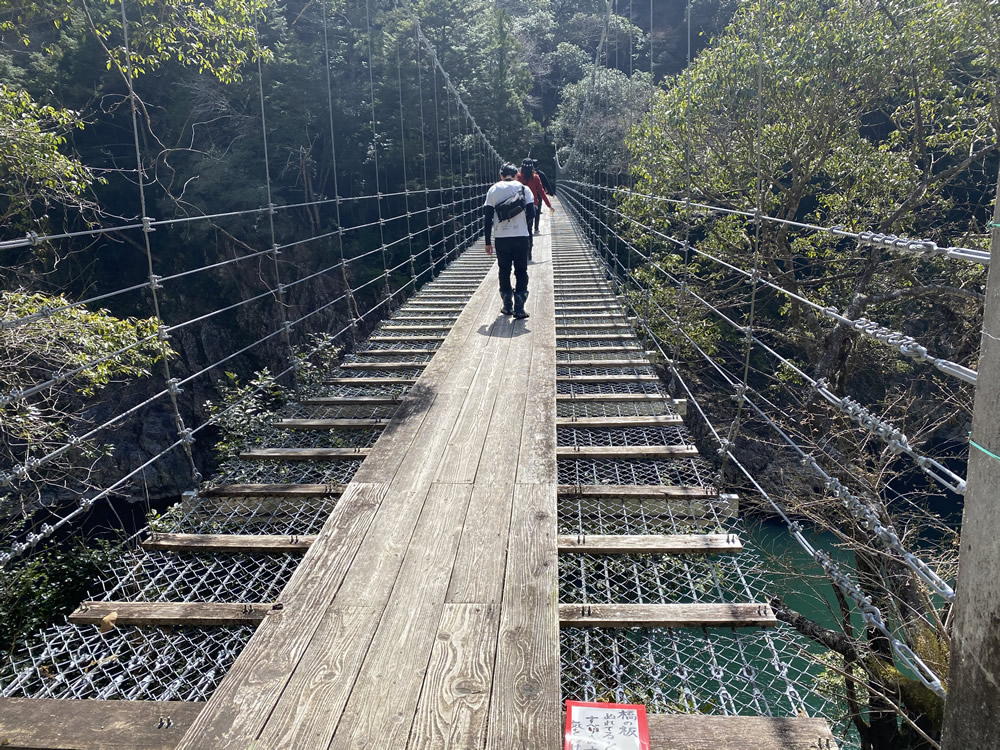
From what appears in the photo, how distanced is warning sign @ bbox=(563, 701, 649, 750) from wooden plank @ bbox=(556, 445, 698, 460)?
1336 mm

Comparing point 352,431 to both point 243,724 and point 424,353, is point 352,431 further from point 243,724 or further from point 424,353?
point 243,724

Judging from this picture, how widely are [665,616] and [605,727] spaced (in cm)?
46

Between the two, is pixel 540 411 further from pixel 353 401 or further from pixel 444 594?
pixel 444 594

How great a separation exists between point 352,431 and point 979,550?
2.43 metres

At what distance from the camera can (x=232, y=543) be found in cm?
209

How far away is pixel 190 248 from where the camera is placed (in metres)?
16.6

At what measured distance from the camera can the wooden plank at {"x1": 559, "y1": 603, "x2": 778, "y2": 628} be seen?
67.6 inches

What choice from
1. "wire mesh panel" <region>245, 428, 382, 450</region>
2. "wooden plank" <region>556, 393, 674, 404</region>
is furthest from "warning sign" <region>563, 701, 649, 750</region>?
"wooden plank" <region>556, 393, 674, 404</region>

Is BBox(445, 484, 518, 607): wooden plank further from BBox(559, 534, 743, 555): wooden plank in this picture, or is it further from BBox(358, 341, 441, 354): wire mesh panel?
BBox(358, 341, 441, 354): wire mesh panel

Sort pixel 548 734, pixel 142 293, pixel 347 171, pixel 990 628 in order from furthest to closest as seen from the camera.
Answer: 1. pixel 347 171
2. pixel 142 293
3. pixel 548 734
4. pixel 990 628

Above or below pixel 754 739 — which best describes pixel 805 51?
above

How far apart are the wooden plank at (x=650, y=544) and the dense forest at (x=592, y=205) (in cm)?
62

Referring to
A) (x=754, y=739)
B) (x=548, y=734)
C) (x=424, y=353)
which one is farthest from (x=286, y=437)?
(x=754, y=739)

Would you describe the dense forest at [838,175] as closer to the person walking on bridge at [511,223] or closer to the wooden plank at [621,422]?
the person walking on bridge at [511,223]
